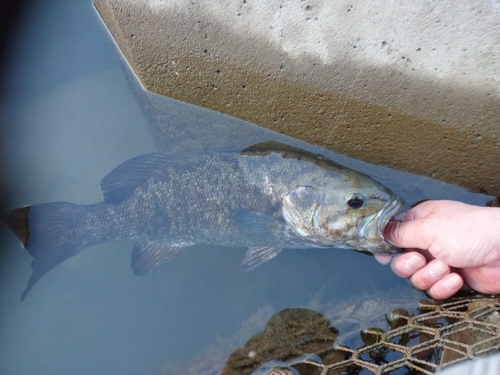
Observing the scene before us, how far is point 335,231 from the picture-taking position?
89.0 inches

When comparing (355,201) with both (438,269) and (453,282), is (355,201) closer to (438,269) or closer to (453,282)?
(438,269)

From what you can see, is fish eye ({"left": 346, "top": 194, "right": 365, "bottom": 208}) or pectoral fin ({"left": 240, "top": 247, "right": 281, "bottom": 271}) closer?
fish eye ({"left": 346, "top": 194, "right": 365, "bottom": 208})

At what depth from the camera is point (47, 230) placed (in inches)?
101

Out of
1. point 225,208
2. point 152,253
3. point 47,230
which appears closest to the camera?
point 225,208

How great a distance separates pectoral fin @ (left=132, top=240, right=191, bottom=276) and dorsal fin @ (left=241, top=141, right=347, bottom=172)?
81cm

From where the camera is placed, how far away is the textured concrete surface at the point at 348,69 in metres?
1.90

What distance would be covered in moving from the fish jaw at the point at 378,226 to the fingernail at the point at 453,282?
0.36m

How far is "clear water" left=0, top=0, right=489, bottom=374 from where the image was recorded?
9.05ft

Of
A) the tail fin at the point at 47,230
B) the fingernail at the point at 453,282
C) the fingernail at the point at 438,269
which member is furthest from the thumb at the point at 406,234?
the tail fin at the point at 47,230

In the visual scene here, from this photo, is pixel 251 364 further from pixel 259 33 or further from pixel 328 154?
pixel 259 33

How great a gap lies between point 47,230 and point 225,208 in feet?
3.98

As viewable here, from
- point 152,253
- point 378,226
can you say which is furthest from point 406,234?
point 152,253

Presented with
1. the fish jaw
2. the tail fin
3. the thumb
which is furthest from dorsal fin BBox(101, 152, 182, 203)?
the thumb

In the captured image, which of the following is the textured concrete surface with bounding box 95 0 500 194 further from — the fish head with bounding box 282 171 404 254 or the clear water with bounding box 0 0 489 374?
the fish head with bounding box 282 171 404 254
